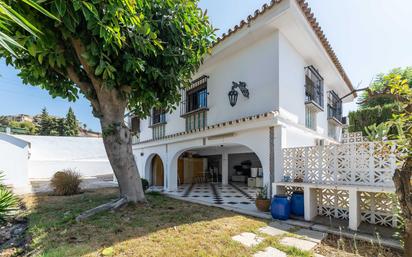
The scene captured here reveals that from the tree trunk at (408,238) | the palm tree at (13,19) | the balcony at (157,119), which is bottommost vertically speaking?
the tree trunk at (408,238)

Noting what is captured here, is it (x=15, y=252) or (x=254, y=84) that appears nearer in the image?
(x=15, y=252)

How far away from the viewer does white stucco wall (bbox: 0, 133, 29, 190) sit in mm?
15375

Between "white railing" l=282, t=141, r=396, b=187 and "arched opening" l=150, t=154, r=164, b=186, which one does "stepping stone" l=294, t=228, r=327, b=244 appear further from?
"arched opening" l=150, t=154, r=164, b=186

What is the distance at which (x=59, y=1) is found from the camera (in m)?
3.33

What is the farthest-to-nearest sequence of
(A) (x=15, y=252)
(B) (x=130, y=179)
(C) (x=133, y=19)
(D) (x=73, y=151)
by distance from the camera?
(D) (x=73, y=151), (B) (x=130, y=179), (C) (x=133, y=19), (A) (x=15, y=252)

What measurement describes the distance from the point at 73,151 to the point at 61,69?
2193 cm

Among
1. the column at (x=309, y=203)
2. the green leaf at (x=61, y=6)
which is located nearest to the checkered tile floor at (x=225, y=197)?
the column at (x=309, y=203)

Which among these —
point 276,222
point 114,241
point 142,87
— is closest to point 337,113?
point 276,222

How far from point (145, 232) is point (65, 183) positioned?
784cm

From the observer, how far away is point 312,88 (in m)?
9.43

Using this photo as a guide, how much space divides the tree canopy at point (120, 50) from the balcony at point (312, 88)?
5.00m

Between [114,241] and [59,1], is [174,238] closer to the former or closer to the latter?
[114,241]

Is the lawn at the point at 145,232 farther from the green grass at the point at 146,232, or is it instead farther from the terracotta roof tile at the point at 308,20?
the terracotta roof tile at the point at 308,20

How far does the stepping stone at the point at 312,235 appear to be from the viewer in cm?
422
